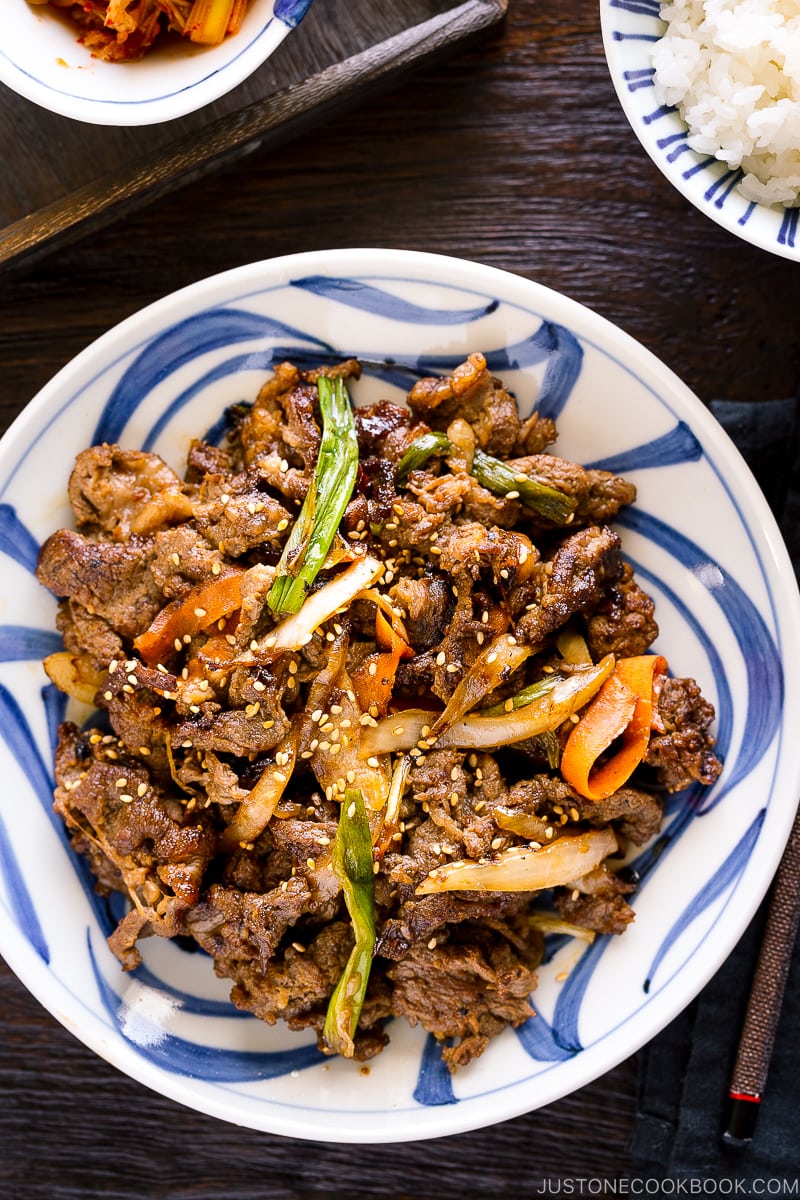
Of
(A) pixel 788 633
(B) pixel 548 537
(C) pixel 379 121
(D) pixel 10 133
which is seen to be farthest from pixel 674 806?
(D) pixel 10 133

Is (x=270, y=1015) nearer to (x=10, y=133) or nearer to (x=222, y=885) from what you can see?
(x=222, y=885)

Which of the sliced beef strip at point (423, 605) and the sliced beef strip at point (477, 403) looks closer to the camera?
the sliced beef strip at point (423, 605)

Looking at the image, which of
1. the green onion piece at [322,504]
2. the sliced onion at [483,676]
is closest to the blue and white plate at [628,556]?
the green onion piece at [322,504]

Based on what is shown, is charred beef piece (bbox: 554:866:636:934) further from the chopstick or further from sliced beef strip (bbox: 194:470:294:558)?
sliced beef strip (bbox: 194:470:294:558)

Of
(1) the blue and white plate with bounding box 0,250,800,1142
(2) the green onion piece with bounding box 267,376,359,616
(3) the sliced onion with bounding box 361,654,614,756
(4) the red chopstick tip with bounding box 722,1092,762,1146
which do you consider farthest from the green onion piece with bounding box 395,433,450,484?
(4) the red chopstick tip with bounding box 722,1092,762,1146

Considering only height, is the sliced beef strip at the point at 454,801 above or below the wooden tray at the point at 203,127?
below

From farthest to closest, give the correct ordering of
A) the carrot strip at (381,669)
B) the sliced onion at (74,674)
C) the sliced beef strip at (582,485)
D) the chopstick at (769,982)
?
the chopstick at (769,982) < the sliced onion at (74,674) < the sliced beef strip at (582,485) < the carrot strip at (381,669)

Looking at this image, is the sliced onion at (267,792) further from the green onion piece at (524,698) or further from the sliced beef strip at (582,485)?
the sliced beef strip at (582,485)
